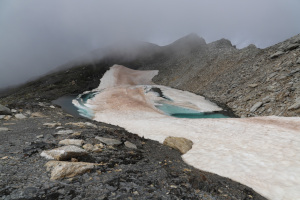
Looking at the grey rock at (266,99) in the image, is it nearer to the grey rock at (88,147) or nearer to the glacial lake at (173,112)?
the glacial lake at (173,112)

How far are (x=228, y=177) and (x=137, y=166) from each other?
4.37 meters

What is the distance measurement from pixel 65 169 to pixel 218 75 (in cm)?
4635

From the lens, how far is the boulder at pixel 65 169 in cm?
585

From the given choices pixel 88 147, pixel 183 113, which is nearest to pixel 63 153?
pixel 88 147

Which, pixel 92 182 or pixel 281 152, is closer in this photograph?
pixel 92 182

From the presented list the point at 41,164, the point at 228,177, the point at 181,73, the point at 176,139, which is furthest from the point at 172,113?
the point at 181,73

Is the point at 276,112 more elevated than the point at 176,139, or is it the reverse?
the point at 276,112

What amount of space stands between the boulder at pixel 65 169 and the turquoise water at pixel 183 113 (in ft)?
79.6

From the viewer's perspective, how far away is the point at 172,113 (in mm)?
31641

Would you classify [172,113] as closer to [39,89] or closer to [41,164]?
[41,164]

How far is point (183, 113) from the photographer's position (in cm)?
3169

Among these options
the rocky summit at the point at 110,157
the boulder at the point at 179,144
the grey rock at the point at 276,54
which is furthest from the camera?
the grey rock at the point at 276,54

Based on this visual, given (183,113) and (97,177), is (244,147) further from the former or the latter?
(183,113)

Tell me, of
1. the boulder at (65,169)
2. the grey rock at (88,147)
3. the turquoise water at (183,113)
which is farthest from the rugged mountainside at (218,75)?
the boulder at (65,169)
